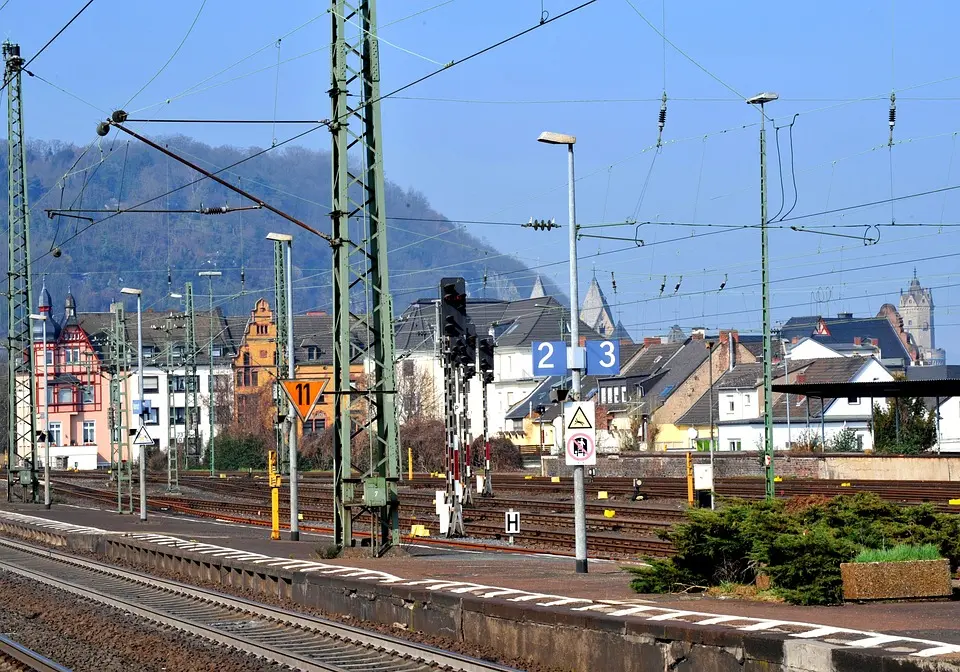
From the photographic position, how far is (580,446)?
2302cm

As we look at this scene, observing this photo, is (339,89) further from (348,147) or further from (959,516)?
(959,516)

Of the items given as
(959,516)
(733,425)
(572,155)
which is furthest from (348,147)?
(733,425)

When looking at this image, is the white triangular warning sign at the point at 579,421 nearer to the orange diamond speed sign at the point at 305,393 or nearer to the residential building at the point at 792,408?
the orange diamond speed sign at the point at 305,393

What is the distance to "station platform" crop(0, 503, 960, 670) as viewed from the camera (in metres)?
12.7

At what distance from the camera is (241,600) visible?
21484 millimetres

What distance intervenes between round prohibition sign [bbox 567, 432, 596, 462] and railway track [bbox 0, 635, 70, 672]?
9276 millimetres

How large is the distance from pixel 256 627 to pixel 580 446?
Answer: 6.49 m

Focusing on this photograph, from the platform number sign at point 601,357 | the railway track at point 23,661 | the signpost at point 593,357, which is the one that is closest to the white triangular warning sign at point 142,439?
the signpost at point 593,357

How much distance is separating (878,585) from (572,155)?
1084 centimetres

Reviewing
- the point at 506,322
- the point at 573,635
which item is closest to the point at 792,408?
the point at 506,322

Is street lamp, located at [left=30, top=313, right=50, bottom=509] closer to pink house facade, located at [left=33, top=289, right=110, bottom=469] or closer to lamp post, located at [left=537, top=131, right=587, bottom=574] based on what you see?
lamp post, located at [left=537, top=131, right=587, bottom=574]

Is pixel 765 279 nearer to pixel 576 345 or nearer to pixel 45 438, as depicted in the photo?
pixel 576 345

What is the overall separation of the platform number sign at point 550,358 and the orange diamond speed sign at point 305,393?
428cm

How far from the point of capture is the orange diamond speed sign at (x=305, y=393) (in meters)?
26.7
